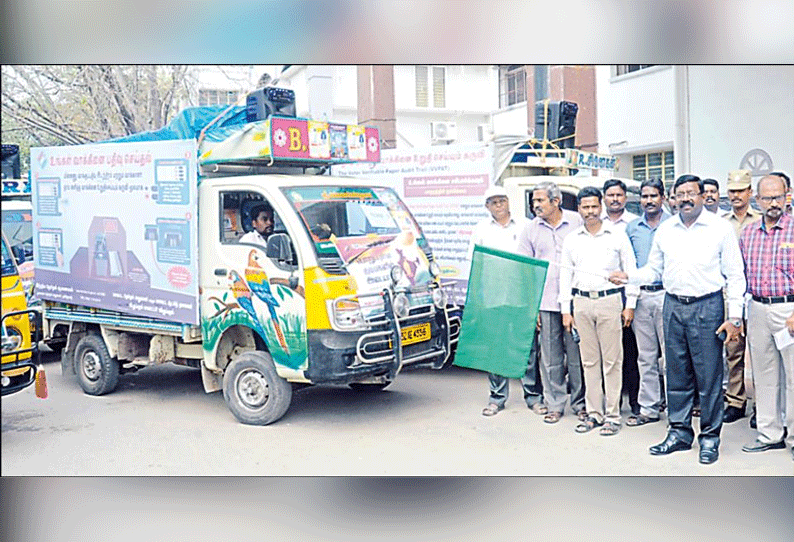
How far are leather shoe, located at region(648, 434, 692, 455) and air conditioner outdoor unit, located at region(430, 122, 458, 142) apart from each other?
3.61 m

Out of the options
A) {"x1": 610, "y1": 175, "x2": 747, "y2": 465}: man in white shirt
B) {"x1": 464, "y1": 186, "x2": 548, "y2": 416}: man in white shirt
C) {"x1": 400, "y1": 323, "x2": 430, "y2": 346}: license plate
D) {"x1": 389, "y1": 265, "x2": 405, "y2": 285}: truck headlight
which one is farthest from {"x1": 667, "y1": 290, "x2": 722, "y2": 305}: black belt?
{"x1": 389, "y1": 265, "x2": 405, "y2": 285}: truck headlight

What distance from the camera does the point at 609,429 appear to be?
5.65 metres

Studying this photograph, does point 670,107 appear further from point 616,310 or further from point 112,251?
point 112,251

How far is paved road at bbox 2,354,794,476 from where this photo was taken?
17.6 feet

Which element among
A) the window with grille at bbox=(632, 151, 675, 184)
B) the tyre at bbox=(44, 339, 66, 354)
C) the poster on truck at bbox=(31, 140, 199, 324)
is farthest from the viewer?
the window with grille at bbox=(632, 151, 675, 184)

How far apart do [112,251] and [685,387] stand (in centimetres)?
403

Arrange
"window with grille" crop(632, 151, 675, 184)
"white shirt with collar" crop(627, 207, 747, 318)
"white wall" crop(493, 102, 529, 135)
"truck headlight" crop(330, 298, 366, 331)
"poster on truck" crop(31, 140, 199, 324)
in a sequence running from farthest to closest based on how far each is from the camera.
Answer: "white wall" crop(493, 102, 529, 135)
"window with grille" crop(632, 151, 675, 184)
"poster on truck" crop(31, 140, 199, 324)
"truck headlight" crop(330, 298, 366, 331)
"white shirt with collar" crop(627, 207, 747, 318)

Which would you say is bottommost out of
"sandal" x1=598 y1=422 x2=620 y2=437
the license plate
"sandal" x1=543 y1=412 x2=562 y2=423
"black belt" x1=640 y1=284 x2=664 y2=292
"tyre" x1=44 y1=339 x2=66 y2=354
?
"sandal" x1=598 y1=422 x2=620 y2=437

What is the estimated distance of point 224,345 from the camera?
599 centimetres

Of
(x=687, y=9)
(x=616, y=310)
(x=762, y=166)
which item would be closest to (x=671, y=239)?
(x=616, y=310)

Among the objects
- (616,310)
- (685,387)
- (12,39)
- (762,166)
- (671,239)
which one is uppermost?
(12,39)

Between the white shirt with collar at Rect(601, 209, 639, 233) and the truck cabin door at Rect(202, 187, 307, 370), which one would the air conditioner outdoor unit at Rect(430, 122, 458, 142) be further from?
the truck cabin door at Rect(202, 187, 307, 370)

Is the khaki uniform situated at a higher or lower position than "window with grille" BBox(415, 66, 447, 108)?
lower

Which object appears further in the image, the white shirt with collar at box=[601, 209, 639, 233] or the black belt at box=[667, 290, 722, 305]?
the white shirt with collar at box=[601, 209, 639, 233]
